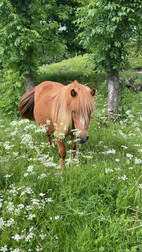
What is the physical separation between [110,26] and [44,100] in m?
3.11

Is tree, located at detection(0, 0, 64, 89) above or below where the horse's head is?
above

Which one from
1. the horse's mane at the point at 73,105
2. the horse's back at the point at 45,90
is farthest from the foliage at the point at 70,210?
the horse's back at the point at 45,90

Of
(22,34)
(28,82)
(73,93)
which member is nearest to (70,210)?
(73,93)

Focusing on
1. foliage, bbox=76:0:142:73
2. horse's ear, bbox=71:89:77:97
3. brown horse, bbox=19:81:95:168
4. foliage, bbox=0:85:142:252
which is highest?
foliage, bbox=76:0:142:73

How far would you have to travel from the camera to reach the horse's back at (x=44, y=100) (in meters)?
4.11

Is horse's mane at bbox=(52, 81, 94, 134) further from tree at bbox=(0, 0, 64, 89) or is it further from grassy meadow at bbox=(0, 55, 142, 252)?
tree at bbox=(0, 0, 64, 89)

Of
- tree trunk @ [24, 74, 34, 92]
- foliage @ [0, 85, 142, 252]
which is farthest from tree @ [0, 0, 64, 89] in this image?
foliage @ [0, 85, 142, 252]

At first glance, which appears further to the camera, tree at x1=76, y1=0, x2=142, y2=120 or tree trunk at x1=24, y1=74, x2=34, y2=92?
tree trunk at x1=24, y1=74, x2=34, y2=92

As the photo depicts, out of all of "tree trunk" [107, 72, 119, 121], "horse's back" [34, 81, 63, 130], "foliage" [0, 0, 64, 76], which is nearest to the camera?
"horse's back" [34, 81, 63, 130]

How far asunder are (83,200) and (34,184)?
67cm

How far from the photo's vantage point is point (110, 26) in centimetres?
548

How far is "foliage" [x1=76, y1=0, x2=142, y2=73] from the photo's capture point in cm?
537

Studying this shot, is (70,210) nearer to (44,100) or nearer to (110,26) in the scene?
(44,100)

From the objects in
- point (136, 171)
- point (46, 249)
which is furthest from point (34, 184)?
point (136, 171)
